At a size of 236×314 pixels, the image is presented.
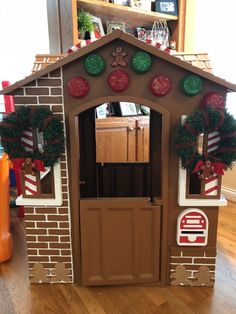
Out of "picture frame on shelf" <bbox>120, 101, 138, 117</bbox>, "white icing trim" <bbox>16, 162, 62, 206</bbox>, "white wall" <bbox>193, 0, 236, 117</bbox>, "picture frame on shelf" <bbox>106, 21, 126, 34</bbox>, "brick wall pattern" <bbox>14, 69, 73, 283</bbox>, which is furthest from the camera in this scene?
"white wall" <bbox>193, 0, 236, 117</bbox>

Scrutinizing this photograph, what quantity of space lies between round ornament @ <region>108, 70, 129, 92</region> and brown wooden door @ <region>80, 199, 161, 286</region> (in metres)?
0.60

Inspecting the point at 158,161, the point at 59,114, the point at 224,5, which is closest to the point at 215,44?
the point at 224,5

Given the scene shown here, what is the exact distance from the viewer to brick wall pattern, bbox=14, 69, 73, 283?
54.9 inches

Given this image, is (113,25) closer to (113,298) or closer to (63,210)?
(63,210)

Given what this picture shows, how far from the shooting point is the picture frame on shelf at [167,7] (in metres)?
2.62

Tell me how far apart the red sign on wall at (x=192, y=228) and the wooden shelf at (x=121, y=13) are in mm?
1787

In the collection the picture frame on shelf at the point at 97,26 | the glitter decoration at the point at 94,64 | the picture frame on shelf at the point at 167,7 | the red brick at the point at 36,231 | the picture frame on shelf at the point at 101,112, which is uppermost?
the picture frame on shelf at the point at 167,7

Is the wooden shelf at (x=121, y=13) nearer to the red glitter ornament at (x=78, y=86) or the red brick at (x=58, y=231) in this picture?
the red glitter ornament at (x=78, y=86)

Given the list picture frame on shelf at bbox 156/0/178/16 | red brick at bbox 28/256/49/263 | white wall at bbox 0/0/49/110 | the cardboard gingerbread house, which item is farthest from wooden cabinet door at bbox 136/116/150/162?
white wall at bbox 0/0/49/110

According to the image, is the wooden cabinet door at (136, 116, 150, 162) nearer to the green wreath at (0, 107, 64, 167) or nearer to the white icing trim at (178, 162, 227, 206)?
the white icing trim at (178, 162, 227, 206)

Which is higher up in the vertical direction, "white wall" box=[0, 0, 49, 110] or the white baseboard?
"white wall" box=[0, 0, 49, 110]

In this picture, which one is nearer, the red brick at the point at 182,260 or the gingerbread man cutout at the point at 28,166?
the gingerbread man cutout at the point at 28,166

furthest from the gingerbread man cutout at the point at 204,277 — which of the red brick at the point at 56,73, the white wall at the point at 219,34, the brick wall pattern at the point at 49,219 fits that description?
the white wall at the point at 219,34

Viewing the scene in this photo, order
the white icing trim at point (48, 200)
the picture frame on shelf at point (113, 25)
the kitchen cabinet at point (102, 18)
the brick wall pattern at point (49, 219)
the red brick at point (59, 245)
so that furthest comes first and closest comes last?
the picture frame on shelf at point (113, 25), the kitchen cabinet at point (102, 18), the red brick at point (59, 245), the white icing trim at point (48, 200), the brick wall pattern at point (49, 219)
